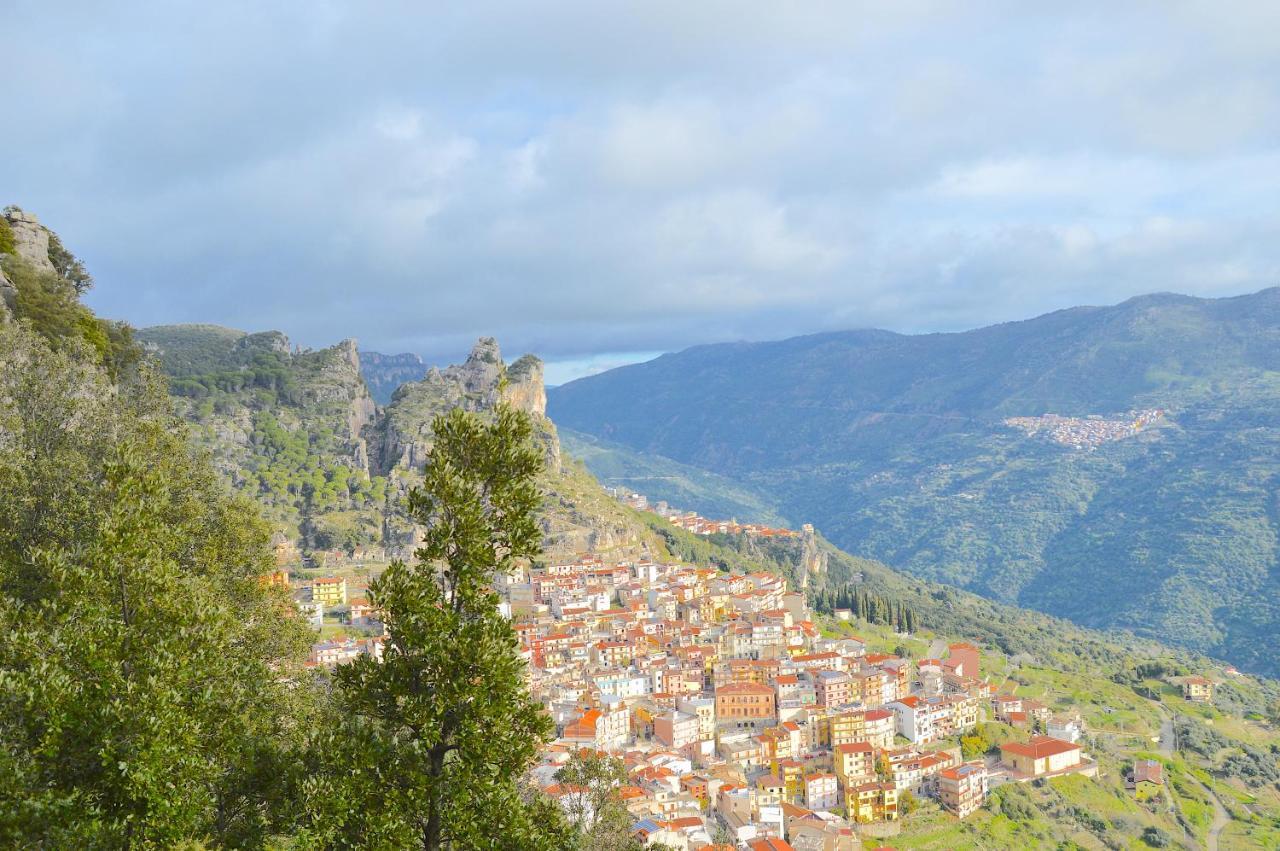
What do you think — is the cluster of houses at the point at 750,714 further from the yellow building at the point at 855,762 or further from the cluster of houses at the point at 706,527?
the cluster of houses at the point at 706,527

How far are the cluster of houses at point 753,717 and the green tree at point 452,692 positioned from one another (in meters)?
28.6

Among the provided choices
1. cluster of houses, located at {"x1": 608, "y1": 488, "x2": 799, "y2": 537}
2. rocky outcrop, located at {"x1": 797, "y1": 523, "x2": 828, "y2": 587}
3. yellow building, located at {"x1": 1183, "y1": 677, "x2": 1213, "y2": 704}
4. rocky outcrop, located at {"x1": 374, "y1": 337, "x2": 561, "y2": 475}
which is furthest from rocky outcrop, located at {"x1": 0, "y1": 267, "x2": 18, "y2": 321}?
cluster of houses, located at {"x1": 608, "y1": 488, "x2": 799, "y2": 537}

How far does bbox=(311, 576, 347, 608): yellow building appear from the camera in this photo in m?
75.8

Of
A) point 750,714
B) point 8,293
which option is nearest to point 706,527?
point 750,714

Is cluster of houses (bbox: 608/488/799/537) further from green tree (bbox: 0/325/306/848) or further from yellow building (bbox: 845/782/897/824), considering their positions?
green tree (bbox: 0/325/306/848)

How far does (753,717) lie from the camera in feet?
208

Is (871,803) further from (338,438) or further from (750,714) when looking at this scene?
(338,438)

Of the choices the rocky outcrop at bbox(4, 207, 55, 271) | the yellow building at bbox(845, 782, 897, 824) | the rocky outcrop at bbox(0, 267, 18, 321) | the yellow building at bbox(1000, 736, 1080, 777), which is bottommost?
the yellow building at bbox(1000, 736, 1080, 777)

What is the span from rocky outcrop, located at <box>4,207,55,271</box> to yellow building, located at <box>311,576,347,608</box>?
1564 inches

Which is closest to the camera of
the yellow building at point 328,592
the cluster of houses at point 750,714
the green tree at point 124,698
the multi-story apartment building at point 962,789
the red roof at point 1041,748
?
the green tree at point 124,698

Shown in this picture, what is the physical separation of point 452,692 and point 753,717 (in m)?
56.5

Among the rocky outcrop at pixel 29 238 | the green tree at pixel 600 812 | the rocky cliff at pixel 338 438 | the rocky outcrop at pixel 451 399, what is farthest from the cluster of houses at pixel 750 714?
the rocky outcrop at pixel 451 399

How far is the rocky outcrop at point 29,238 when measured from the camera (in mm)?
40594

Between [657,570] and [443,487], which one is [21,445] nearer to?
[443,487]
